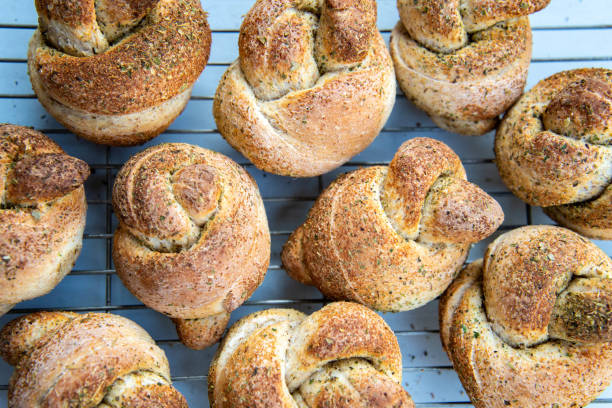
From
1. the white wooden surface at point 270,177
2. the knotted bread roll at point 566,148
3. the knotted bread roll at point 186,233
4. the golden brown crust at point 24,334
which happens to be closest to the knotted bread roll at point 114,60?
the knotted bread roll at point 186,233

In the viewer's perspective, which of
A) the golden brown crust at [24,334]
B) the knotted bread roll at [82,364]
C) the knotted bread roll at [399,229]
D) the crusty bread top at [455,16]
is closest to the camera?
the knotted bread roll at [82,364]

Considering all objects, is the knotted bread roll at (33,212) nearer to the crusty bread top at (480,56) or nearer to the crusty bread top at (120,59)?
the crusty bread top at (120,59)

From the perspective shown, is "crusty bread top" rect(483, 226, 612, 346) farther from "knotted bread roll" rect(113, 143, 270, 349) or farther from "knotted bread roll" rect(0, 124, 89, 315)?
"knotted bread roll" rect(0, 124, 89, 315)

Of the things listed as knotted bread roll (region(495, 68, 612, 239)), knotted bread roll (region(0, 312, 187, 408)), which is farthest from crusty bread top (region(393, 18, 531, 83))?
knotted bread roll (region(0, 312, 187, 408))

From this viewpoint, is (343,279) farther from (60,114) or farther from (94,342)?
(60,114)

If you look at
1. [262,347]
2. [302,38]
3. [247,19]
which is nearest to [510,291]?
[262,347]

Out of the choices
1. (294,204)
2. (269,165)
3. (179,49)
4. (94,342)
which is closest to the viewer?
(94,342)

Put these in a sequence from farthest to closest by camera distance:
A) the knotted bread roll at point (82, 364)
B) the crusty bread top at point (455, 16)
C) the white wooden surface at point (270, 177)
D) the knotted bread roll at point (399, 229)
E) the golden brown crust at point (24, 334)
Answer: the white wooden surface at point (270, 177), the crusty bread top at point (455, 16), the knotted bread roll at point (399, 229), the golden brown crust at point (24, 334), the knotted bread roll at point (82, 364)
